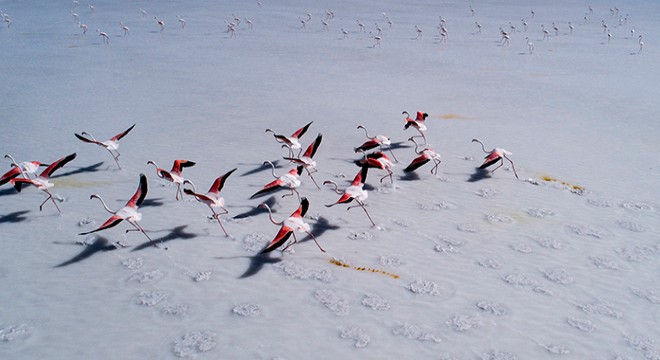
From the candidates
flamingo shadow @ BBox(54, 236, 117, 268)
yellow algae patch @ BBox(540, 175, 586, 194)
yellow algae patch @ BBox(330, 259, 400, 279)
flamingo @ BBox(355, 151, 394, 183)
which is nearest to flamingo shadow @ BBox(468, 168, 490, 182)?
yellow algae patch @ BBox(540, 175, 586, 194)

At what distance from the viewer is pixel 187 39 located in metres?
29.9

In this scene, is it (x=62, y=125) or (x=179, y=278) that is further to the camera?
(x=62, y=125)

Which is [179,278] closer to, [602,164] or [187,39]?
[602,164]

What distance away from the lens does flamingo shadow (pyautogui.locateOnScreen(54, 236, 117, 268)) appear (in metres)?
7.37

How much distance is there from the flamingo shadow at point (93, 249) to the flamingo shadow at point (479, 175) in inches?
289

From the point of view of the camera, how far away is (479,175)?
1091 cm

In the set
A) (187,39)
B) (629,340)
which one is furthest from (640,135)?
(187,39)

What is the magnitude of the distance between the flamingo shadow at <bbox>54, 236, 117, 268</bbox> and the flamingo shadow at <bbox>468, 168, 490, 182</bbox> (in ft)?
24.1

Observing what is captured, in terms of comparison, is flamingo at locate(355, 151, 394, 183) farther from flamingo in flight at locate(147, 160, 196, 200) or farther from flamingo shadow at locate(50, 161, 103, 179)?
flamingo shadow at locate(50, 161, 103, 179)

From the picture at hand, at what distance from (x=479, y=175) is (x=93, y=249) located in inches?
312

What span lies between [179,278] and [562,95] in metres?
16.6

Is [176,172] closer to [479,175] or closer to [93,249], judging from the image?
[93,249]

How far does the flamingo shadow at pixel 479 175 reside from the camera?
1071 cm

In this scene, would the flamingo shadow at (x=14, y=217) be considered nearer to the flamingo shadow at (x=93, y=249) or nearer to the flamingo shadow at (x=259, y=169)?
the flamingo shadow at (x=93, y=249)
